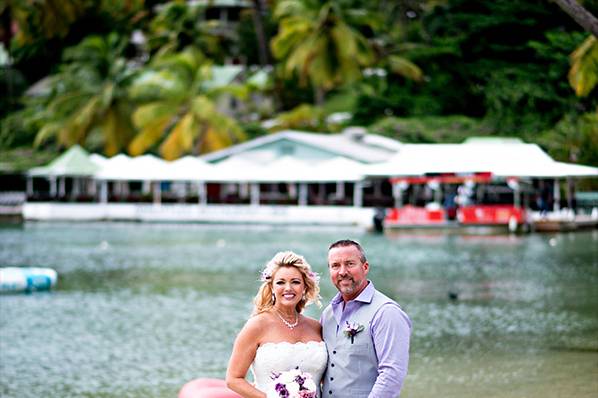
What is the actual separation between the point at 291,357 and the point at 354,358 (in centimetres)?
33

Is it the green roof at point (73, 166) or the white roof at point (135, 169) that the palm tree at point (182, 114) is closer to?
the white roof at point (135, 169)

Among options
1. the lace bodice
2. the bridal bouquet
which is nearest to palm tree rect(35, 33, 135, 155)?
the lace bodice

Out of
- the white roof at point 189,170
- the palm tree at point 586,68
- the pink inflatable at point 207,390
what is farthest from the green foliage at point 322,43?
the pink inflatable at point 207,390

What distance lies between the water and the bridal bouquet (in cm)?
741

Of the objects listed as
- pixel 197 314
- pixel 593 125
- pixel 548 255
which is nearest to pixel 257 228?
pixel 593 125

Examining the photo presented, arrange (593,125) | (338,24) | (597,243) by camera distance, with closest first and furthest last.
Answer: (597,243) < (593,125) < (338,24)

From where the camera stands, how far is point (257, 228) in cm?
5006

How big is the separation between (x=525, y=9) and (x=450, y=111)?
25.2 ft

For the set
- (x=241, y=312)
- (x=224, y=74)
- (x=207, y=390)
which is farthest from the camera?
(x=224, y=74)

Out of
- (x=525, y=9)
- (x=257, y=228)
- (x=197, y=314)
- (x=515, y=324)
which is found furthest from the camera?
(x=525, y=9)

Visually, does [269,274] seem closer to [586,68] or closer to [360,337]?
[360,337]

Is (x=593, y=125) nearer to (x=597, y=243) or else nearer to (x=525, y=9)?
(x=597, y=243)

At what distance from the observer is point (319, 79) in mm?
60938

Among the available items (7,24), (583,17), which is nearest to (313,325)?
(583,17)
